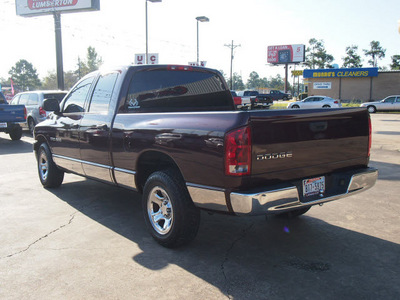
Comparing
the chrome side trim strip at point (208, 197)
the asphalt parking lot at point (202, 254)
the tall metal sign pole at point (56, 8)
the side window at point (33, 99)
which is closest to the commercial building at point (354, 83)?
the tall metal sign pole at point (56, 8)

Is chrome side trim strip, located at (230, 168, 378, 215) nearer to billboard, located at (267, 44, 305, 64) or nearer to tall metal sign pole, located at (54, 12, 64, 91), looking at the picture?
tall metal sign pole, located at (54, 12, 64, 91)

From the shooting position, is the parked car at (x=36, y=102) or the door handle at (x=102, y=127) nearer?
the door handle at (x=102, y=127)

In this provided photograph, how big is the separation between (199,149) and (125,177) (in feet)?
4.60

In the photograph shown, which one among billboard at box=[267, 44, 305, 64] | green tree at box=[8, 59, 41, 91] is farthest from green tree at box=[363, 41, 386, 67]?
green tree at box=[8, 59, 41, 91]

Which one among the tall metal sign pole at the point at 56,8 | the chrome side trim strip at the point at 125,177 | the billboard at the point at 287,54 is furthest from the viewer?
the billboard at the point at 287,54

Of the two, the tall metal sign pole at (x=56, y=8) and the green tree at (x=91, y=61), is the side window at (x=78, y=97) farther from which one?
the green tree at (x=91, y=61)

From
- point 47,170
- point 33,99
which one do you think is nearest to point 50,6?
point 33,99

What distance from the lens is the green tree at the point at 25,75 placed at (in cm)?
13600

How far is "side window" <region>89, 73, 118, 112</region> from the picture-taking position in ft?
15.6

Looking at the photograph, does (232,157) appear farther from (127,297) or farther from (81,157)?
(81,157)

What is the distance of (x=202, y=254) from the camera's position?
375 cm

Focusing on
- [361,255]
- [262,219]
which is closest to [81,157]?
[262,219]

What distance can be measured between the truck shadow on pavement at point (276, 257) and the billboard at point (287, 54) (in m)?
72.5

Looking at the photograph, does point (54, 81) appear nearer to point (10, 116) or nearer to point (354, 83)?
point (354, 83)
